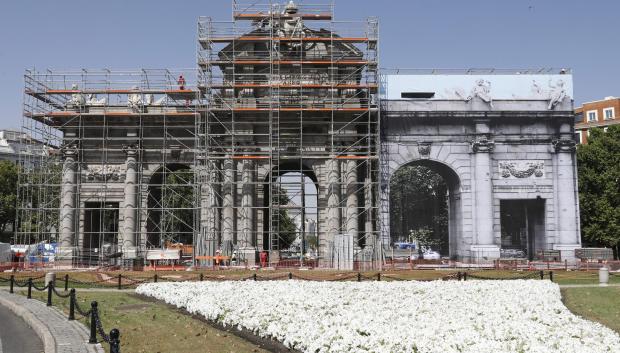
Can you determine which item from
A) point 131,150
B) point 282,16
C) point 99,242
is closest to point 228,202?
point 131,150

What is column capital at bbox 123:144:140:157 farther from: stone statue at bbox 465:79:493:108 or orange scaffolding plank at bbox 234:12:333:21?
stone statue at bbox 465:79:493:108

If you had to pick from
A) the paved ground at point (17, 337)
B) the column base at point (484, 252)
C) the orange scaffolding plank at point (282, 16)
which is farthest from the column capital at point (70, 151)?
the column base at point (484, 252)

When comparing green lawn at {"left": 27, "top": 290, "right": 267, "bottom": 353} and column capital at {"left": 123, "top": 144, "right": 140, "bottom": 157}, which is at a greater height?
column capital at {"left": 123, "top": 144, "right": 140, "bottom": 157}

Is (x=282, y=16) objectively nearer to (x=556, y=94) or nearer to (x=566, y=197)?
(x=556, y=94)

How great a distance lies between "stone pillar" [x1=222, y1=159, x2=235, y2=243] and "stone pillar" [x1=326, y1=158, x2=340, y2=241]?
22.7 feet

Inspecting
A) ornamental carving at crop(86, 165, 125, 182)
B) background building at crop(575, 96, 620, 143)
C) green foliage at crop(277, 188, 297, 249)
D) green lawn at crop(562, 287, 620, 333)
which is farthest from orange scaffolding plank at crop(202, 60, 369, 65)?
background building at crop(575, 96, 620, 143)

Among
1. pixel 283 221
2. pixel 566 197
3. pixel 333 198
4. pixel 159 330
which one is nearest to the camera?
pixel 159 330

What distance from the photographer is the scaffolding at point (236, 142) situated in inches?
1644

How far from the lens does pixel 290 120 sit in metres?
43.4

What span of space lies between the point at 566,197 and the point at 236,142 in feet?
83.5

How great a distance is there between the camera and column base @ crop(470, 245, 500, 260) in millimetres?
42875

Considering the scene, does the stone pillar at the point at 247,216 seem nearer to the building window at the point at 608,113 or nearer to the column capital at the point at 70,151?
the column capital at the point at 70,151

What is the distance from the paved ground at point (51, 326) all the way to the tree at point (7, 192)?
167 feet

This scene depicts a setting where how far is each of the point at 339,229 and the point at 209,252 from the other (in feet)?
30.9
